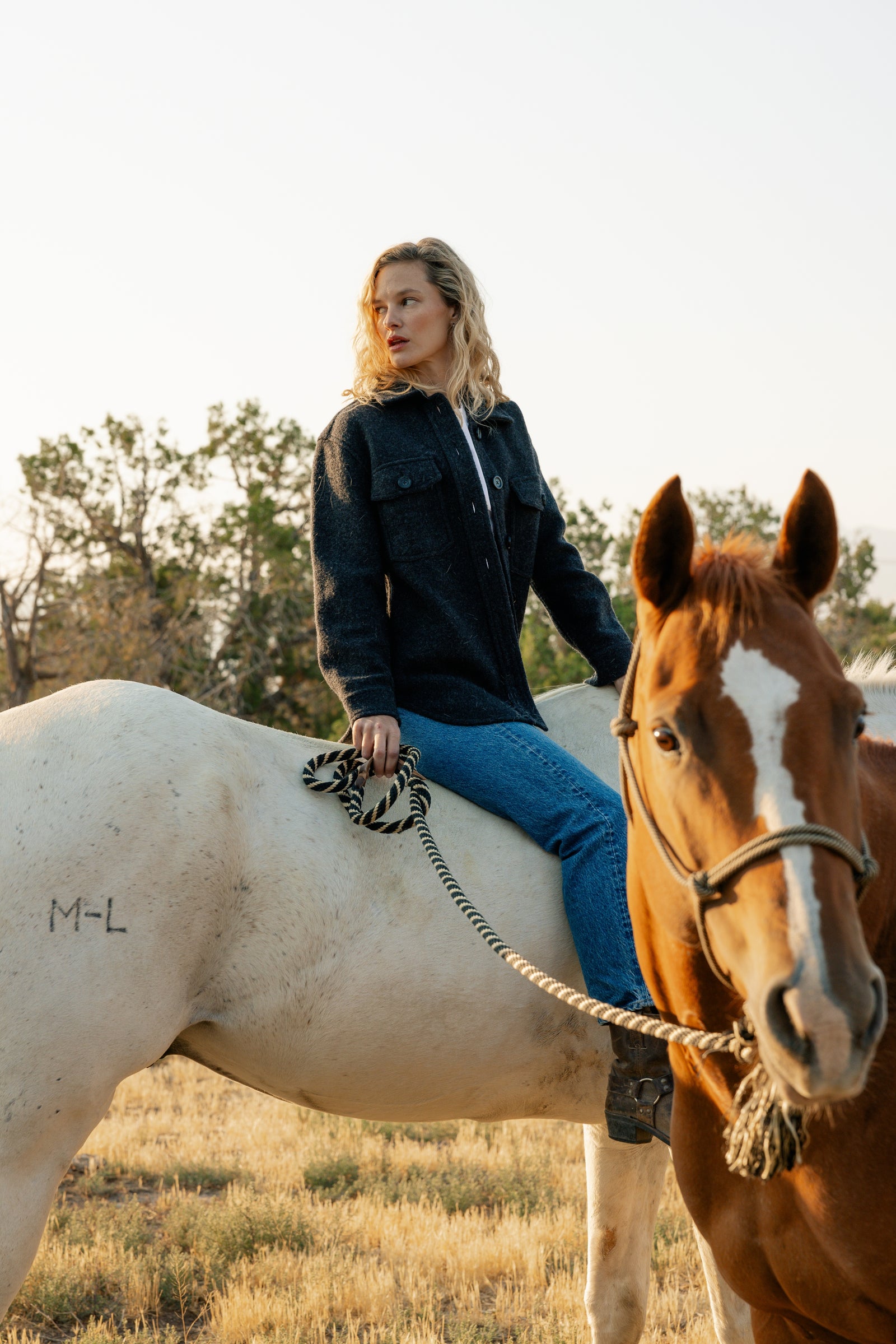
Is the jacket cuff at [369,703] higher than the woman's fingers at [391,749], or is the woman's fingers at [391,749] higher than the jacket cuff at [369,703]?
the jacket cuff at [369,703]

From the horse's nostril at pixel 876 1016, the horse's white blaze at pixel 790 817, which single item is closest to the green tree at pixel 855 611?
the horse's white blaze at pixel 790 817

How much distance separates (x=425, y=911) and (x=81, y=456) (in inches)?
750

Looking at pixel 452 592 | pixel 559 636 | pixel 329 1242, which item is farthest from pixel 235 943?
pixel 559 636

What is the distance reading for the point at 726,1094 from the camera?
1952mm

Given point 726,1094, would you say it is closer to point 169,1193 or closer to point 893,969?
point 893,969

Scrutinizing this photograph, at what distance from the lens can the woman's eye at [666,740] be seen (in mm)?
1747

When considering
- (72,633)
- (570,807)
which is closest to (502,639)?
(570,807)

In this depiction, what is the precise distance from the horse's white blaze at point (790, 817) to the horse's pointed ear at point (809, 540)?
0.26m

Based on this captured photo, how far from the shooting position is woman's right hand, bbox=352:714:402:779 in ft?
9.51

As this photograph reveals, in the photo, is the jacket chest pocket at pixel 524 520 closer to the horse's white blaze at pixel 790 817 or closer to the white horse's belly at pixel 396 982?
the white horse's belly at pixel 396 982

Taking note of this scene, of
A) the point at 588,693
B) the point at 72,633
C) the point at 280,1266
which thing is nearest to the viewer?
the point at 588,693

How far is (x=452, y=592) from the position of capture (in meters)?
3.19

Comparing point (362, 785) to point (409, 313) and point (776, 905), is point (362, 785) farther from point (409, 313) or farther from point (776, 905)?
point (776, 905)

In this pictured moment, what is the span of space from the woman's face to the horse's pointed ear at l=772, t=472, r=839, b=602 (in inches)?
66.8
